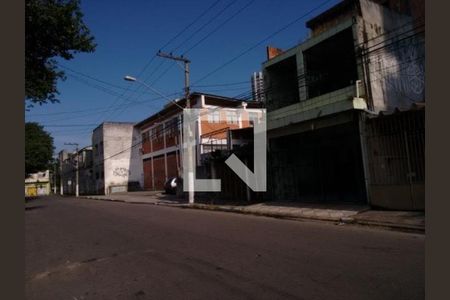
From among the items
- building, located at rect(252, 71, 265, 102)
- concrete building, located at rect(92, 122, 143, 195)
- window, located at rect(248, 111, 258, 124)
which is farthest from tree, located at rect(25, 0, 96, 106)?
→ concrete building, located at rect(92, 122, 143, 195)

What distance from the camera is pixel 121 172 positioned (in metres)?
50.7

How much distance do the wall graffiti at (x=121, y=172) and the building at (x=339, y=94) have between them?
36246mm

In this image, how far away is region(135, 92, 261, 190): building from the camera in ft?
101

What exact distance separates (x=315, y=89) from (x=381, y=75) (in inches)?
194

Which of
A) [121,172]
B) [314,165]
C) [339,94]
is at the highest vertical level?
[339,94]

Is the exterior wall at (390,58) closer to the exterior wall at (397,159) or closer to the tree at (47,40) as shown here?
the exterior wall at (397,159)

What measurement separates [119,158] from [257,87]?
35437 mm

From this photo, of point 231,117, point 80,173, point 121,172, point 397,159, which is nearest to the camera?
point 397,159

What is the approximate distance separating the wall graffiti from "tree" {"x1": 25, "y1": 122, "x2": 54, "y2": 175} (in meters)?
9.35

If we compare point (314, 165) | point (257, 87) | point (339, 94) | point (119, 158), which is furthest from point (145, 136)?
point (339, 94)

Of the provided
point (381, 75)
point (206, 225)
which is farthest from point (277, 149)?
point (206, 225)

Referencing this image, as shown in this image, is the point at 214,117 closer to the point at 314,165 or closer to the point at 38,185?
the point at 314,165

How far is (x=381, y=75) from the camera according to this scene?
1398cm

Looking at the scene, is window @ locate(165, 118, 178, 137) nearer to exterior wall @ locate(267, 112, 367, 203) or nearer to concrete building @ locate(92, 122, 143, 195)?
concrete building @ locate(92, 122, 143, 195)
